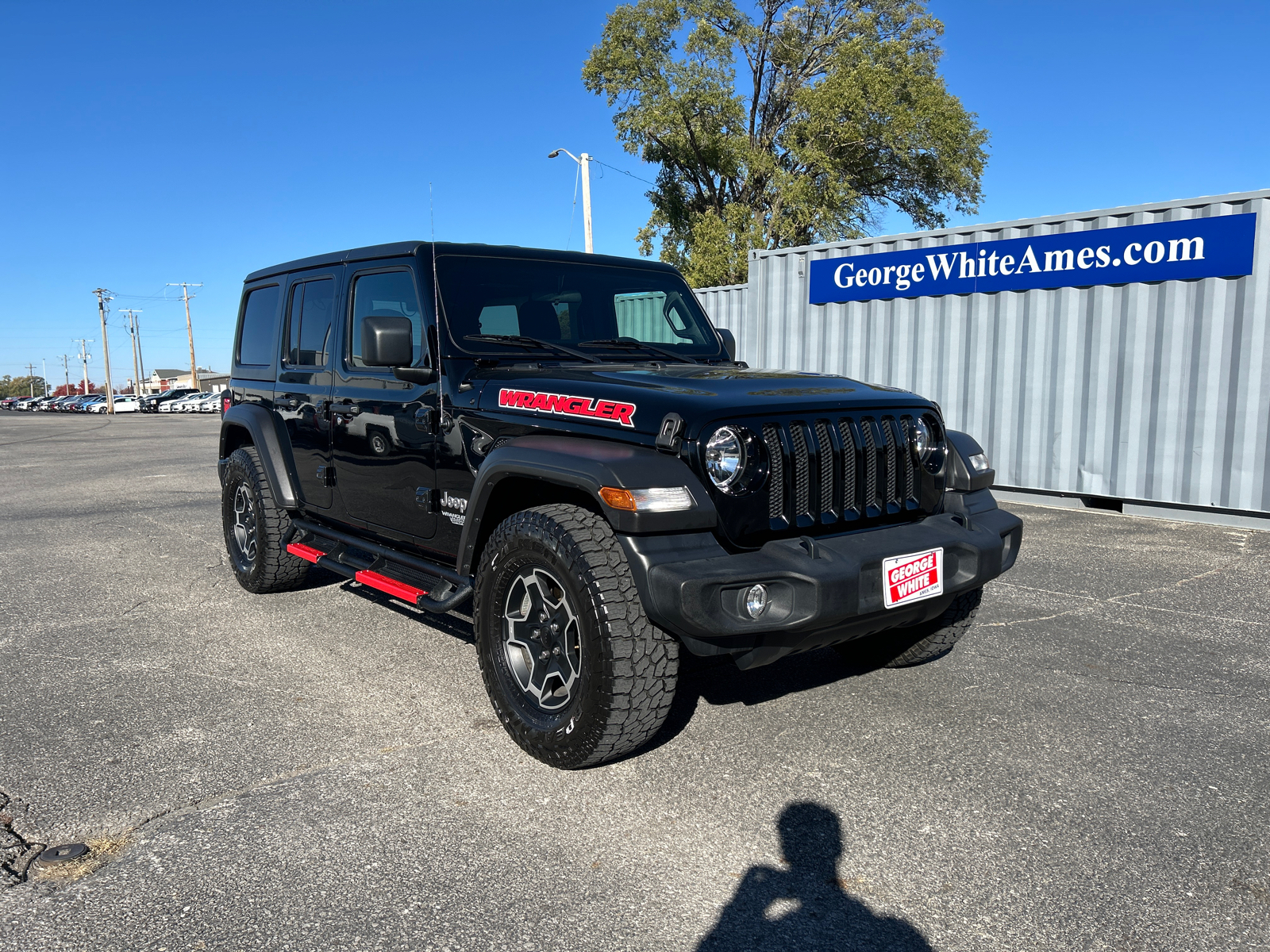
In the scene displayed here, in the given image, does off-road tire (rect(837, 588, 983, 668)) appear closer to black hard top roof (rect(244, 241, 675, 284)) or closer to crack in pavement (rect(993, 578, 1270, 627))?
crack in pavement (rect(993, 578, 1270, 627))

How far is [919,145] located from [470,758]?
28.5 m

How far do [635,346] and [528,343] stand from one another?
53 centimetres

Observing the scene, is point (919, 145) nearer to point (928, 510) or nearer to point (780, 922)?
point (928, 510)

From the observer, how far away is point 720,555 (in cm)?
303

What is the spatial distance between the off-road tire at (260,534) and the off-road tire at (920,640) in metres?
3.25

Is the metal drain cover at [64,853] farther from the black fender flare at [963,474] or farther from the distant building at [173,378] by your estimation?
the distant building at [173,378]

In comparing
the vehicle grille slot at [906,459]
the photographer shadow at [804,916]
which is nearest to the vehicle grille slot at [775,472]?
the vehicle grille slot at [906,459]

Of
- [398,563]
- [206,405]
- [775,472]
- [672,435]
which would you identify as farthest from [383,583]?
[206,405]

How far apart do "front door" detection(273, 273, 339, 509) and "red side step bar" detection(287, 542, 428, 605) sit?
0.28 m

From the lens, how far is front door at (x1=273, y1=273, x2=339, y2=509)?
5.01 m

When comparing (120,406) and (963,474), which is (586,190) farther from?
(120,406)

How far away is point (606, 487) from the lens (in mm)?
3027

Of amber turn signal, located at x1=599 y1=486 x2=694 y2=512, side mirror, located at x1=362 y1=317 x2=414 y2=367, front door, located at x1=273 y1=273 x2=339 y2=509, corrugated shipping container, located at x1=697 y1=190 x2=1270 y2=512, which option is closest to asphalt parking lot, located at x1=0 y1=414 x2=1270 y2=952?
front door, located at x1=273 y1=273 x2=339 y2=509

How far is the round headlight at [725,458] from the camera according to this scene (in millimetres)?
3154
